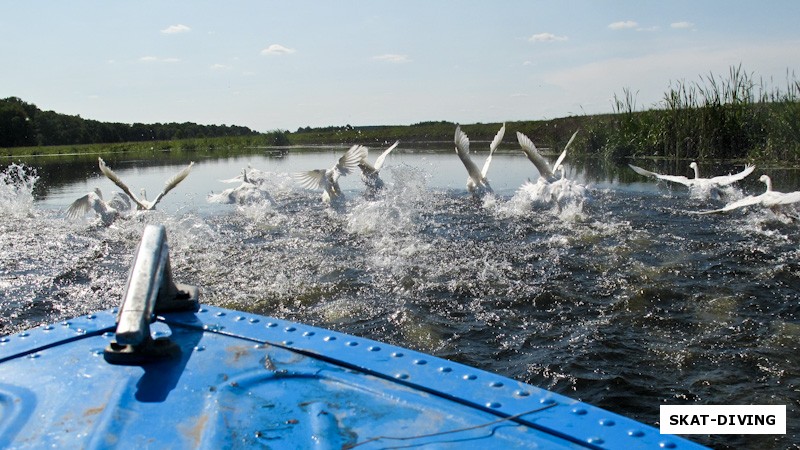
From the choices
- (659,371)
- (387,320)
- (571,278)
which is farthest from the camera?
(571,278)

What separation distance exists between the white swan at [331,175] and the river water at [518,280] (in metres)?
0.78

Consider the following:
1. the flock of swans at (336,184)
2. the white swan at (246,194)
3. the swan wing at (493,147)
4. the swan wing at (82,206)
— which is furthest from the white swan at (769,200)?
the swan wing at (82,206)

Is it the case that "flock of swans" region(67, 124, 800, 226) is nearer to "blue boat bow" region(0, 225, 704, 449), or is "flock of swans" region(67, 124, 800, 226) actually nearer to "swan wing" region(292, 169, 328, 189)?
"swan wing" region(292, 169, 328, 189)

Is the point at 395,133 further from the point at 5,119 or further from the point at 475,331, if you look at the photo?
the point at 475,331

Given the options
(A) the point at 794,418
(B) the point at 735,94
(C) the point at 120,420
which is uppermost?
(B) the point at 735,94

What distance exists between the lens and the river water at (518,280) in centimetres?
426

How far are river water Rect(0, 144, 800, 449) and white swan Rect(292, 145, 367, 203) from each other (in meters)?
0.78

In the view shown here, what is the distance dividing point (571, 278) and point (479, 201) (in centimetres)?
600

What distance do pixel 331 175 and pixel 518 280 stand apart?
6.92 m

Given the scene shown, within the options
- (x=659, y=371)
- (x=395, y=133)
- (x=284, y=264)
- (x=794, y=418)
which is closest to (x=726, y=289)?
(x=659, y=371)

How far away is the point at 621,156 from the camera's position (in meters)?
23.1

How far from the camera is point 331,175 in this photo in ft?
41.7

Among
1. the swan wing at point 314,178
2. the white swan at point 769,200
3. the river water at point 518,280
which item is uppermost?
the swan wing at point 314,178

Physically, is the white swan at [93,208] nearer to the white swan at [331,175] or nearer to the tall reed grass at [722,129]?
the white swan at [331,175]
